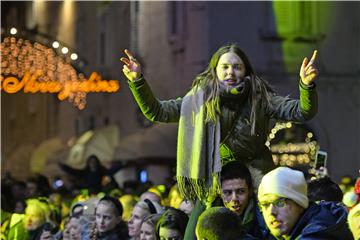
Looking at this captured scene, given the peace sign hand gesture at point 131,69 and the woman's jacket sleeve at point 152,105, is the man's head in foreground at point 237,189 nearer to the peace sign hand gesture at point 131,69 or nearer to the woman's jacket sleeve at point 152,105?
the woman's jacket sleeve at point 152,105

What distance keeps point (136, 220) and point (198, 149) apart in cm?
259

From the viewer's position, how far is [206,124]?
324 inches

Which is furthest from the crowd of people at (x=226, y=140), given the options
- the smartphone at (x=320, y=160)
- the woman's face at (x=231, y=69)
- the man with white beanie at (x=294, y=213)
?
the smartphone at (x=320, y=160)

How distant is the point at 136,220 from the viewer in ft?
35.1

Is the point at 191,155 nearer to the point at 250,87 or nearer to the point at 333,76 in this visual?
the point at 250,87

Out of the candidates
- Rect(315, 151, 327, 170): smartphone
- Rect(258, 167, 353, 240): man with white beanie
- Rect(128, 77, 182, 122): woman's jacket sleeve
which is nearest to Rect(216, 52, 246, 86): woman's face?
Rect(128, 77, 182, 122): woman's jacket sleeve

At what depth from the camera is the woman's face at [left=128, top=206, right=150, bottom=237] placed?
414 inches

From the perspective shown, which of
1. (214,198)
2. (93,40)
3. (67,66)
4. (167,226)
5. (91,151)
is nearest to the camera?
(214,198)

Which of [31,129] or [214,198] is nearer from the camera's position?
[214,198]

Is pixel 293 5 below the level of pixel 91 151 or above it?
above

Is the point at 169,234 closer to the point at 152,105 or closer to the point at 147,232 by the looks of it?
the point at 147,232

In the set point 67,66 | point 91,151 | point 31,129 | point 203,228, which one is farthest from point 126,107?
point 203,228

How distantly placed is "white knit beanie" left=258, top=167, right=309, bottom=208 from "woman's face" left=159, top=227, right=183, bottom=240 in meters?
2.15

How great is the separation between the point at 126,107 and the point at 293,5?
6.18 metres
